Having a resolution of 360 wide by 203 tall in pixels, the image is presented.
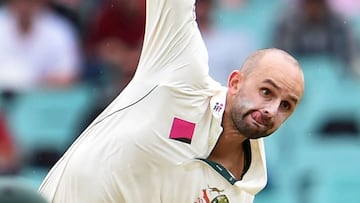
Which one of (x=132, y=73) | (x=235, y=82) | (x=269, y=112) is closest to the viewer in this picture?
(x=269, y=112)

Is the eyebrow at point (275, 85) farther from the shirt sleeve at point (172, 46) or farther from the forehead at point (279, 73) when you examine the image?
the shirt sleeve at point (172, 46)

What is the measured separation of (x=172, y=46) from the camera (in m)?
4.54

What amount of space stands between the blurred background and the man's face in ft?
11.9

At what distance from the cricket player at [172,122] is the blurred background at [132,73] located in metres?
3.54

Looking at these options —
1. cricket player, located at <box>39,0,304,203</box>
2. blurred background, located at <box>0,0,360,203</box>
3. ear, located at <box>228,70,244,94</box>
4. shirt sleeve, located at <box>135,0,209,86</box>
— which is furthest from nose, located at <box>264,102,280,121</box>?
blurred background, located at <box>0,0,360,203</box>

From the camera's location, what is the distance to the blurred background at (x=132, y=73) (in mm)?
8258

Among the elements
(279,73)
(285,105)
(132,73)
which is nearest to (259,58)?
(279,73)

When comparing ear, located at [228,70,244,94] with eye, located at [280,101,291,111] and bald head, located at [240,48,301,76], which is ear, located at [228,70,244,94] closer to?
bald head, located at [240,48,301,76]

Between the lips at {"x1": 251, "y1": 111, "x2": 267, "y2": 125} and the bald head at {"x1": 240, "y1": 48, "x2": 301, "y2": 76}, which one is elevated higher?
the bald head at {"x1": 240, "y1": 48, "x2": 301, "y2": 76}

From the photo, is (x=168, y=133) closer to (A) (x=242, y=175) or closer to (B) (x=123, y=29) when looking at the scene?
(A) (x=242, y=175)

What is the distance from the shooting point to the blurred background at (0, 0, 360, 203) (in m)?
8.26

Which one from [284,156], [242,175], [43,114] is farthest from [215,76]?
[242,175]

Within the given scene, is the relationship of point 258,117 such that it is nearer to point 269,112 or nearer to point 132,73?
point 269,112

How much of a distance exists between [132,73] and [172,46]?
3811 millimetres
